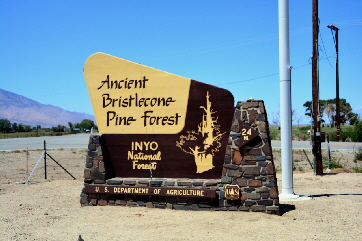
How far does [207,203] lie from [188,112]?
7.07ft

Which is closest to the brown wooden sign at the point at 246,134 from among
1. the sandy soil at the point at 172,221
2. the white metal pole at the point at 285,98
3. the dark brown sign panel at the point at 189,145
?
the dark brown sign panel at the point at 189,145

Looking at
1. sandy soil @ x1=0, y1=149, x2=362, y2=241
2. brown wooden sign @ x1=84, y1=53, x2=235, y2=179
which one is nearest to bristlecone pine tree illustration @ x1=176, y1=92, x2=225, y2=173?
brown wooden sign @ x1=84, y1=53, x2=235, y2=179

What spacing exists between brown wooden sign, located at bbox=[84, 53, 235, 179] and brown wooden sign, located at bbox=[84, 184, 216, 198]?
1.35 ft

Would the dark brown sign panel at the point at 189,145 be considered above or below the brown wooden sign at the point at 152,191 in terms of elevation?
above

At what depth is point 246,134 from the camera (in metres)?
8.48

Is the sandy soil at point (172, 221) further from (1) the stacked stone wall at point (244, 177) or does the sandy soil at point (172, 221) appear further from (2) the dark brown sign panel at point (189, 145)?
(2) the dark brown sign panel at point (189, 145)

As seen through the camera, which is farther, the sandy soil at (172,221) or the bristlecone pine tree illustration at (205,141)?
the bristlecone pine tree illustration at (205,141)

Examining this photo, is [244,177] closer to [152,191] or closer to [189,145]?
[189,145]

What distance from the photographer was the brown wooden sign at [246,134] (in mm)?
8453

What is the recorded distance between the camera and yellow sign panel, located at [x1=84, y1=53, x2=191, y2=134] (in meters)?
9.23

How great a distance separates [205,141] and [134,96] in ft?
7.04

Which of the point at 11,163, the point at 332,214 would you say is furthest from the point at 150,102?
the point at 11,163

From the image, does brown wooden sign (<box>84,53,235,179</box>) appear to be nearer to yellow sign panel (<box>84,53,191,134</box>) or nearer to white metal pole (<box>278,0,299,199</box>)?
yellow sign panel (<box>84,53,191,134</box>)

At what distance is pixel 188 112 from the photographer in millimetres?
9125
